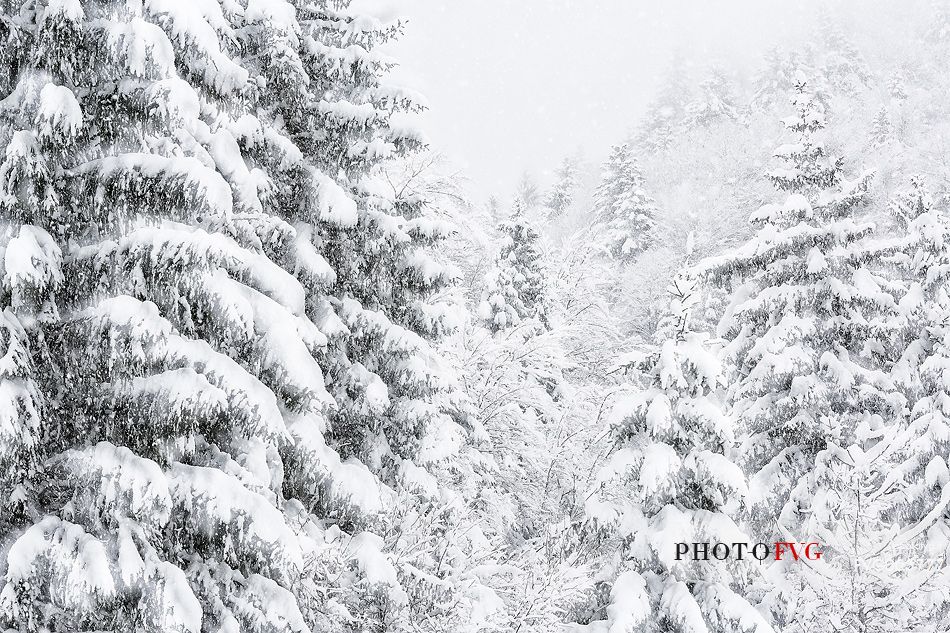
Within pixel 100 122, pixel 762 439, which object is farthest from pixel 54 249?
pixel 762 439

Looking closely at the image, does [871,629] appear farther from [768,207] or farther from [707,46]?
[707,46]

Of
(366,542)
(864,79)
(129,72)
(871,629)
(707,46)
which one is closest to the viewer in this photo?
(129,72)

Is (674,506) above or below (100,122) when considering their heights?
below

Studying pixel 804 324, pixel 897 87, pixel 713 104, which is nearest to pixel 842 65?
pixel 897 87

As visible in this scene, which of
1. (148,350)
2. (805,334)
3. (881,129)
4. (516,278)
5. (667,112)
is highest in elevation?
(667,112)

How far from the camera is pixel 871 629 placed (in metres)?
12.2

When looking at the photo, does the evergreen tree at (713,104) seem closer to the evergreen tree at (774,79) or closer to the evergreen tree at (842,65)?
the evergreen tree at (774,79)

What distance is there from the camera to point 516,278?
25.1 meters

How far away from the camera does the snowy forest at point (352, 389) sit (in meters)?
6.78

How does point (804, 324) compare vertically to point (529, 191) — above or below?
below

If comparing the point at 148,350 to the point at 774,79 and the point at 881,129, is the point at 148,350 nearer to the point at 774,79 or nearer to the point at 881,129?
the point at 881,129

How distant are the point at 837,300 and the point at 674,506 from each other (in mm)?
6658

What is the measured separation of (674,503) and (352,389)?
15.0 feet

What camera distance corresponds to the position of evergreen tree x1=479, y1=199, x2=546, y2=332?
24.4 m
